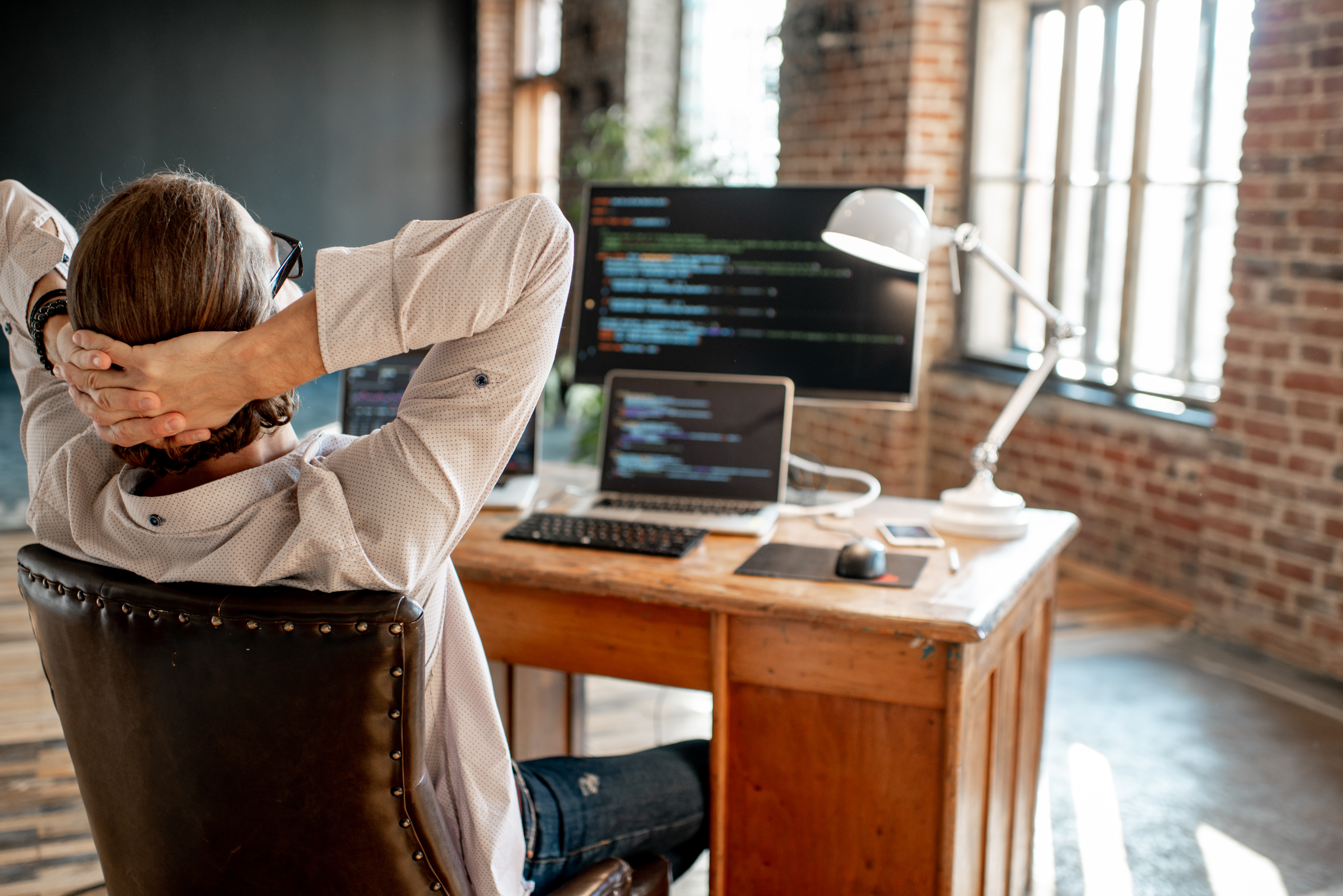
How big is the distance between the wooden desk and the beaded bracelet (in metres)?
0.65

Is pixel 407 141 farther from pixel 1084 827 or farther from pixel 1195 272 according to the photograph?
pixel 1084 827

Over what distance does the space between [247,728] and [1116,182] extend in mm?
3996

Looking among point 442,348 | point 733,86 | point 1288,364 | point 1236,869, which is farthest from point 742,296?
point 733,86

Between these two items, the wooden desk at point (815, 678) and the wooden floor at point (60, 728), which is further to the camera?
the wooden floor at point (60, 728)

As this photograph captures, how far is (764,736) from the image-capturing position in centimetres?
157

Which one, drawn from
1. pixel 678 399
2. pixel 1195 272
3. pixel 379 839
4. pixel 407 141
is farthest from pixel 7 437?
pixel 1195 272

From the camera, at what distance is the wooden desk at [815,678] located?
1.47 m

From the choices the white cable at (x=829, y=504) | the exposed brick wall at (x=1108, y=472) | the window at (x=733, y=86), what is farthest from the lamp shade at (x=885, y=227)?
the window at (x=733, y=86)

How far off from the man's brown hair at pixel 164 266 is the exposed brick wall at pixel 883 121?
12.7 ft

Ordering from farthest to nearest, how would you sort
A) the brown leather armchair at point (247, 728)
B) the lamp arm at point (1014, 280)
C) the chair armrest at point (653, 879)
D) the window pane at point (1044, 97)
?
the window pane at point (1044, 97)
the lamp arm at point (1014, 280)
the chair armrest at point (653, 879)
the brown leather armchair at point (247, 728)

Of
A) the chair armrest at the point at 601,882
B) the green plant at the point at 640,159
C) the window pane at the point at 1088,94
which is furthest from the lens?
the green plant at the point at 640,159

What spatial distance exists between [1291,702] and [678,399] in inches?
81.5

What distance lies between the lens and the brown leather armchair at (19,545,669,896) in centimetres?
92

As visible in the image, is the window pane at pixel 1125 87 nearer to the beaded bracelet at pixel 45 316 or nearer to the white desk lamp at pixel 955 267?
the white desk lamp at pixel 955 267
